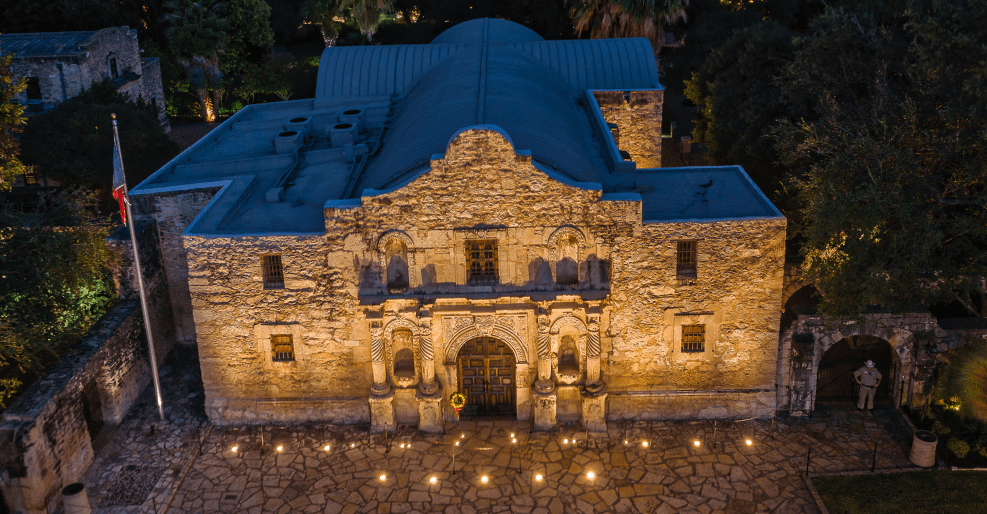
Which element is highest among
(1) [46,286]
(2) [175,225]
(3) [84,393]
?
(2) [175,225]

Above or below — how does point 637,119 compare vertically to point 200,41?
below

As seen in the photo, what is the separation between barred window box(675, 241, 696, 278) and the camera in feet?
72.6

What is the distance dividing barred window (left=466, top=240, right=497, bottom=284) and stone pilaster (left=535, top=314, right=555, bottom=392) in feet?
6.77

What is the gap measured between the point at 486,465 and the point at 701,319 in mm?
7586

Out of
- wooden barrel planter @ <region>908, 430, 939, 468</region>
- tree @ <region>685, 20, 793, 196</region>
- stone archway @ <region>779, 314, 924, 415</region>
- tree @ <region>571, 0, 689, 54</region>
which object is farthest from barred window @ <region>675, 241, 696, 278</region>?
tree @ <region>571, 0, 689, 54</region>

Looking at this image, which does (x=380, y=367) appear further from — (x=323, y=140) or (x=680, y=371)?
(x=323, y=140)

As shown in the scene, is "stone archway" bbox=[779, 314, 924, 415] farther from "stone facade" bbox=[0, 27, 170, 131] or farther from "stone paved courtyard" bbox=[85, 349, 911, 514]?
"stone facade" bbox=[0, 27, 170, 131]

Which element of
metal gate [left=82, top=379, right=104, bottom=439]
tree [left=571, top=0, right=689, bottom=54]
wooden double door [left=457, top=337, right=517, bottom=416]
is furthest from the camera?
tree [left=571, top=0, right=689, bottom=54]

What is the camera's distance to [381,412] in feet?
76.1

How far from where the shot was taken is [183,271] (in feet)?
Answer: 89.5

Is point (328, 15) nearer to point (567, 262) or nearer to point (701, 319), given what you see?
point (567, 262)

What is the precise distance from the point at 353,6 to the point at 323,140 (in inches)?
940

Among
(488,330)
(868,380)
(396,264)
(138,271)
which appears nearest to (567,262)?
(488,330)

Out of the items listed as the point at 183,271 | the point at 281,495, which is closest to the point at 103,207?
the point at 183,271
